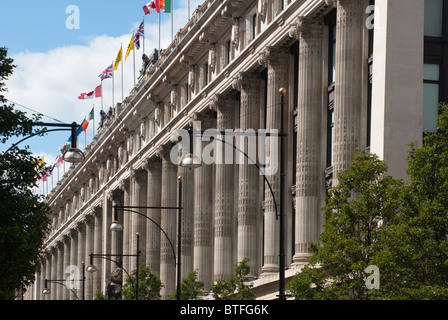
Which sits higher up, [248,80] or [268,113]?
[248,80]

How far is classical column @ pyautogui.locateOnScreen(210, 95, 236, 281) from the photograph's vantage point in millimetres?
63906

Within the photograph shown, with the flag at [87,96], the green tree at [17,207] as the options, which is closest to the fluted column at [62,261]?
the flag at [87,96]

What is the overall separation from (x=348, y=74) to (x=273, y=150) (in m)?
10.5

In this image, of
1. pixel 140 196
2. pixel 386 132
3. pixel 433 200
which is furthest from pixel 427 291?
pixel 140 196

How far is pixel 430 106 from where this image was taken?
43562 mm

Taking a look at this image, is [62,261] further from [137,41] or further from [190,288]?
[190,288]

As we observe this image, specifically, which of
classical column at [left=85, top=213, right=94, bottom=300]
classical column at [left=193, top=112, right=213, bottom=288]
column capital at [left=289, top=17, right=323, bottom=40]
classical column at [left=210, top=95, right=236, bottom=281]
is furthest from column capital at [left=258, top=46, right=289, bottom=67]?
classical column at [left=85, top=213, right=94, bottom=300]

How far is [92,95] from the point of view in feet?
340

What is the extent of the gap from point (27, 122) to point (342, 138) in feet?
54.5

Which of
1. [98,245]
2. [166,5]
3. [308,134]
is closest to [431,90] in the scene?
[308,134]

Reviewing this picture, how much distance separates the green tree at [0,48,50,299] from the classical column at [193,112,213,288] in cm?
3534

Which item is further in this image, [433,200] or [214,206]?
[214,206]

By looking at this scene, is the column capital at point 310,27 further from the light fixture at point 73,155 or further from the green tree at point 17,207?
the light fixture at point 73,155
